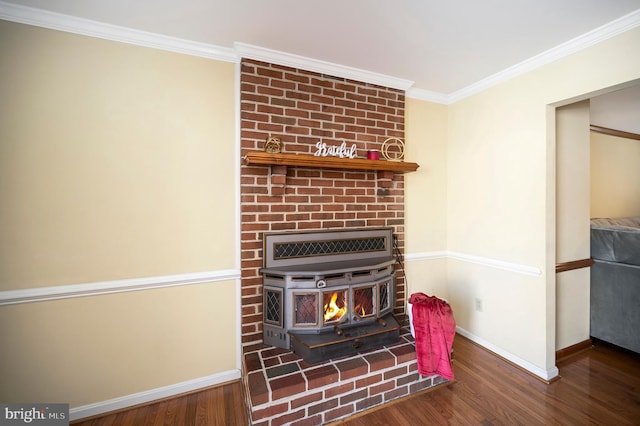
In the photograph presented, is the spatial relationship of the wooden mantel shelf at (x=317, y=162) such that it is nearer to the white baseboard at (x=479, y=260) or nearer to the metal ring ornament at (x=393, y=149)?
the metal ring ornament at (x=393, y=149)

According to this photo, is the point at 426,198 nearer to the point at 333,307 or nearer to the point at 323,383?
the point at 333,307

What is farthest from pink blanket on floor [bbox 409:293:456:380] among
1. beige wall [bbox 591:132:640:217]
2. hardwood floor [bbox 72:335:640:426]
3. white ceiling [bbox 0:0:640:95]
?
beige wall [bbox 591:132:640:217]

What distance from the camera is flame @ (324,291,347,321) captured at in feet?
6.54

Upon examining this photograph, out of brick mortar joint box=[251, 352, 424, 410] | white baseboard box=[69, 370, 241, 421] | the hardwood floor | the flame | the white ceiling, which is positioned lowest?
the hardwood floor

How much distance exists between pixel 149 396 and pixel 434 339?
2035 millimetres

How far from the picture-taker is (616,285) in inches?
94.5

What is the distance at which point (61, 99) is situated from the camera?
1653 mm

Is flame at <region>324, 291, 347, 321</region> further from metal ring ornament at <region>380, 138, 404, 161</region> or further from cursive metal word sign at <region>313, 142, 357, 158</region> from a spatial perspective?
metal ring ornament at <region>380, 138, 404, 161</region>

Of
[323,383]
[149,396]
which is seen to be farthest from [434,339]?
[149,396]

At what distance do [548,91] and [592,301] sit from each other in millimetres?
2038

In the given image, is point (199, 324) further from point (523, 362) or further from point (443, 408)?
point (523, 362)

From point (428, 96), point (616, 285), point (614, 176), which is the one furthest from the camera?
point (614, 176)

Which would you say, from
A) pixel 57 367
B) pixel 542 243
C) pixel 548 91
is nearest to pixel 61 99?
pixel 57 367

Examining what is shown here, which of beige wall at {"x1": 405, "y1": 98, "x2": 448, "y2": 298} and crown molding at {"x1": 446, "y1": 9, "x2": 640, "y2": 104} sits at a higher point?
crown molding at {"x1": 446, "y1": 9, "x2": 640, "y2": 104}
